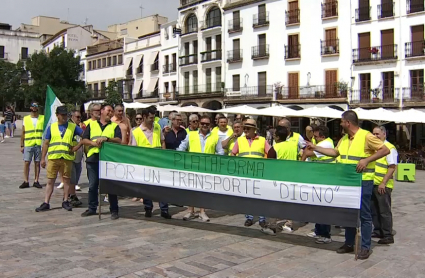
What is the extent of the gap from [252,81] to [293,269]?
3688 cm

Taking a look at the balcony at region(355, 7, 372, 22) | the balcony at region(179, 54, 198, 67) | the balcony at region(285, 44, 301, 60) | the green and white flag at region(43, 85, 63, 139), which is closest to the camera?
the green and white flag at region(43, 85, 63, 139)

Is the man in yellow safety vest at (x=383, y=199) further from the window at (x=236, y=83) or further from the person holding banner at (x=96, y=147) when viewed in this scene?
the window at (x=236, y=83)

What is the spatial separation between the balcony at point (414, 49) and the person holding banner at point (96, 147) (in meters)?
27.9

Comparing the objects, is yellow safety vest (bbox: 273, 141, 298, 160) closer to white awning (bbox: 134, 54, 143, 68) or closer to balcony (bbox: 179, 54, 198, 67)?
balcony (bbox: 179, 54, 198, 67)

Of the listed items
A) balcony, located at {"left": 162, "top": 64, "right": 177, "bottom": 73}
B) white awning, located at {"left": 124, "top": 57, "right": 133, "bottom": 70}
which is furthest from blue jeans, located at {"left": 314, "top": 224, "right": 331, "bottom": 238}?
white awning, located at {"left": 124, "top": 57, "right": 133, "bottom": 70}

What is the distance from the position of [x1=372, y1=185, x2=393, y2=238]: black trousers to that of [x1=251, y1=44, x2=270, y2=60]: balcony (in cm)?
3461

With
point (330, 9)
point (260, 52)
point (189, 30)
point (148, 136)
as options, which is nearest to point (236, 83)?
point (260, 52)

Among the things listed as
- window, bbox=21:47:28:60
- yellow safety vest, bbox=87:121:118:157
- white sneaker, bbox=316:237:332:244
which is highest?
window, bbox=21:47:28:60

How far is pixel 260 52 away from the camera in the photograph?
41125 millimetres

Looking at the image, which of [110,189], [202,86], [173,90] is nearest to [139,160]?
[110,189]

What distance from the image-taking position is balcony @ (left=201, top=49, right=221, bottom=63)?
4495cm

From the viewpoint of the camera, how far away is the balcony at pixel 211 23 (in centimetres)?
4509

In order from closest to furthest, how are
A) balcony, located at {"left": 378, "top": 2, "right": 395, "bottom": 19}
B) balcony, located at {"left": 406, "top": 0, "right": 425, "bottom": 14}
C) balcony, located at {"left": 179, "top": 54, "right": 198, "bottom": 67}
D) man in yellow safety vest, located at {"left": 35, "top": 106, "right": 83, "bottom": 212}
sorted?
man in yellow safety vest, located at {"left": 35, "top": 106, "right": 83, "bottom": 212}
balcony, located at {"left": 406, "top": 0, "right": 425, "bottom": 14}
balcony, located at {"left": 378, "top": 2, "right": 395, "bottom": 19}
balcony, located at {"left": 179, "top": 54, "right": 198, "bottom": 67}

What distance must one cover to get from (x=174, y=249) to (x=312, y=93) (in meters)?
31.9
